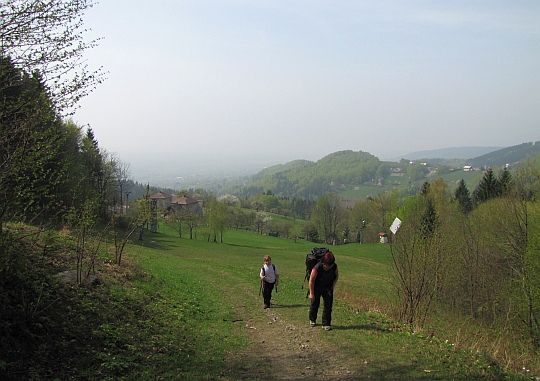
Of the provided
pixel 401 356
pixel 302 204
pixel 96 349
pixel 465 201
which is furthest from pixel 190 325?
pixel 302 204

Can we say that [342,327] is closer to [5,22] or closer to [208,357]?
[208,357]

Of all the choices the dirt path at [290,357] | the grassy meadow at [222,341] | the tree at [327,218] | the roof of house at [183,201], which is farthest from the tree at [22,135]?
the roof of house at [183,201]

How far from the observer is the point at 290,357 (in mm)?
7449

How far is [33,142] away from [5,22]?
2418mm

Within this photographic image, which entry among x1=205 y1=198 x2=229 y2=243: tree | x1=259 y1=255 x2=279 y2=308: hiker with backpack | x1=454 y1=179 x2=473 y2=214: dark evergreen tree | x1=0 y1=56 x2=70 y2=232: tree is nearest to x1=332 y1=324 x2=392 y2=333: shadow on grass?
x1=259 y1=255 x2=279 y2=308: hiker with backpack

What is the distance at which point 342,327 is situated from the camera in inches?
372

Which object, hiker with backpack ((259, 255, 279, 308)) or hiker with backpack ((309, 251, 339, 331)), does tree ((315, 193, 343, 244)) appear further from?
hiker with backpack ((309, 251, 339, 331))

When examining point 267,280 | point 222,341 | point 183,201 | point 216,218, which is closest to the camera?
point 222,341

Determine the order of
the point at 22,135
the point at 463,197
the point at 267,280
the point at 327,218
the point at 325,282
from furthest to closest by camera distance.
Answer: the point at 327,218, the point at 463,197, the point at 267,280, the point at 325,282, the point at 22,135

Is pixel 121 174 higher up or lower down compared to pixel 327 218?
higher up

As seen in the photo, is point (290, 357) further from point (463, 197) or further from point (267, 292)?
point (463, 197)

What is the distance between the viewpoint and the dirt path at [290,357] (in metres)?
6.49

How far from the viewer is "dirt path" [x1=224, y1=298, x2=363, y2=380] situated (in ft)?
21.3

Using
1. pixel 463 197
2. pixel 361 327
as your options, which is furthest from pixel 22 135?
pixel 463 197
